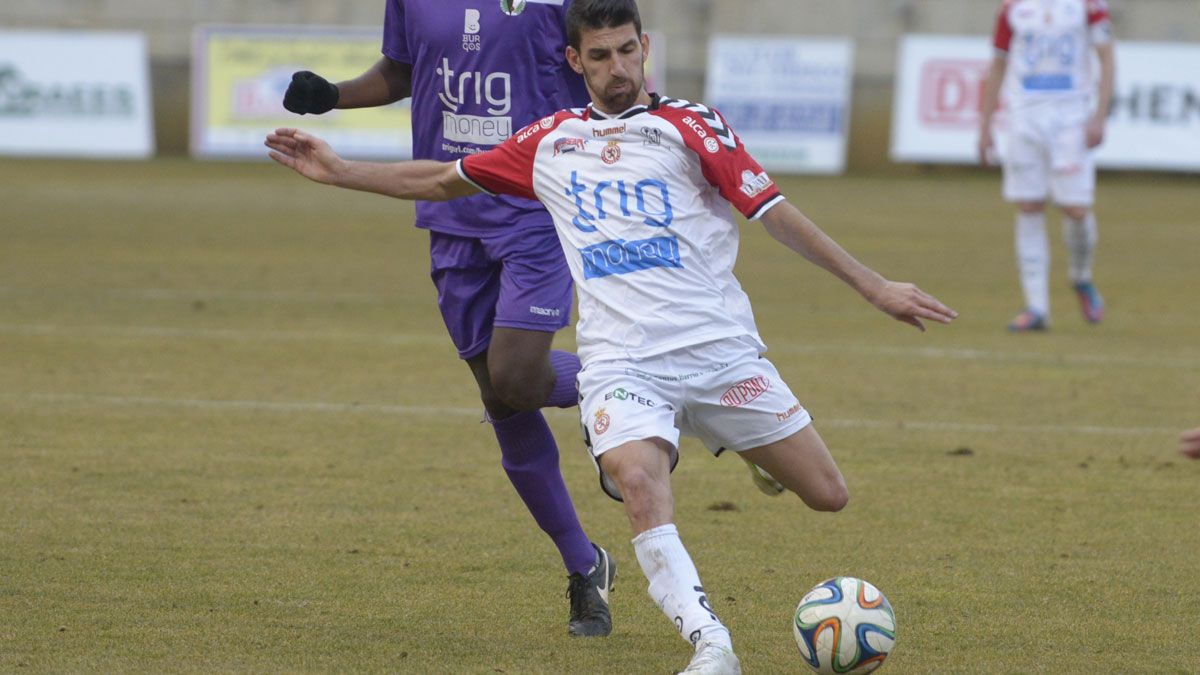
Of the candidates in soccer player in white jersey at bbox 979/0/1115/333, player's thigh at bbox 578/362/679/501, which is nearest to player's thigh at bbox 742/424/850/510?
player's thigh at bbox 578/362/679/501

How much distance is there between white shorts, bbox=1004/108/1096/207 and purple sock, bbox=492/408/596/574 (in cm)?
772

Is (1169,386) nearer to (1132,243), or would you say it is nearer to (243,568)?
(243,568)

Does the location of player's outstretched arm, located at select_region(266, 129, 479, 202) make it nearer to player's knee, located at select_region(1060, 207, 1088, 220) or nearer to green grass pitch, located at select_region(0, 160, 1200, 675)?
green grass pitch, located at select_region(0, 160, 1200, 675)

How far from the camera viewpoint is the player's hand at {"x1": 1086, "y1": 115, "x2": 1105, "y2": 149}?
40.5 ft

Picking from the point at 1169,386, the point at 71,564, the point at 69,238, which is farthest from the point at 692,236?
the point at 69,238

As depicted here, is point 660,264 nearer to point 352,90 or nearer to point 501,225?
point 501,225

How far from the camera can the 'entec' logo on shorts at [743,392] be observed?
4.73 m

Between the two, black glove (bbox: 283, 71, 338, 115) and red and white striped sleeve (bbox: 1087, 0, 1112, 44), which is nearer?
black glove (bbox: 283, 71, 338, 115)

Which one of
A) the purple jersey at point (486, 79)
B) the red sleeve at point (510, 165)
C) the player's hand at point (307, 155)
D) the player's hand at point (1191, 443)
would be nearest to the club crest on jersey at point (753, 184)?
the red sleeve at point (510, 165)

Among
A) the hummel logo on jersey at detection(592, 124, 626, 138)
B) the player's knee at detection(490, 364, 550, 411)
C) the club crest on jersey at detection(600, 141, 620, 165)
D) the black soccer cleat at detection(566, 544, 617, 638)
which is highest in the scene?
the hummel logo on jersey at detection(592, 124, 626, 138)

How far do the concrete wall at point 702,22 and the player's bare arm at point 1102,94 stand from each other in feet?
54.2

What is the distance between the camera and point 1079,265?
12562 millimetres

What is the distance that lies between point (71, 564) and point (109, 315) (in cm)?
680

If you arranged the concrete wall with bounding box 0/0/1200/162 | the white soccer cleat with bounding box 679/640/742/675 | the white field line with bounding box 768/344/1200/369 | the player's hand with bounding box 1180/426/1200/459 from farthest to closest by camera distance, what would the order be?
the concrete wall with bounding box 0/0/1200/162 < the white field line with bounding box 768/344/1200/369 < the white soccer cleat with bounding box 679/640/742/675 < the player's hand with bounding box 1180/426/1200/459
